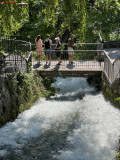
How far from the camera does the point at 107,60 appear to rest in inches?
630

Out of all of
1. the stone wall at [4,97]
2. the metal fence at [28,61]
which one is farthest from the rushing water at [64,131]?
the metal fence at [28,61]

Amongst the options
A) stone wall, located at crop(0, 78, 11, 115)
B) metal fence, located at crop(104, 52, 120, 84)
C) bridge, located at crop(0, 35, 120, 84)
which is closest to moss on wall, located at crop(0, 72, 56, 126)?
stone wall, located at crop(0, 78, 11, 115)

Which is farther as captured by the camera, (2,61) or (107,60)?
(107,60)

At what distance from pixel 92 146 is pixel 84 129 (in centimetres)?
163

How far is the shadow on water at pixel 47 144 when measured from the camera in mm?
10250

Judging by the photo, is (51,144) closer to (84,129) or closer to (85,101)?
(84,129)

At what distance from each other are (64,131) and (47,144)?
129 cm

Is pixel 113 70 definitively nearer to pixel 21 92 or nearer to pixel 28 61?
pixel 21 92

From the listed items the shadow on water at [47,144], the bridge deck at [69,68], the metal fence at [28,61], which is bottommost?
the shadow on water at [47,144]

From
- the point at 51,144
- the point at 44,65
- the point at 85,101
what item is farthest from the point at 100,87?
the point at 51,144

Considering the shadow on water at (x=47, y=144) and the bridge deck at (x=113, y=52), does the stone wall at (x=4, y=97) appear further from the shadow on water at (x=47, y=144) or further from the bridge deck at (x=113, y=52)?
the bridge deck at (x=113, y=52)

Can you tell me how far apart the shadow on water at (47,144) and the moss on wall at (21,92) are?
5.79 ft

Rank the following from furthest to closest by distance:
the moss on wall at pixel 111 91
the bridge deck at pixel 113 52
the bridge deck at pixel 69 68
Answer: the bridge deck at pixel 113 52
the bridge deck at pixel 69 68
the moss on wall at pixel 111 91

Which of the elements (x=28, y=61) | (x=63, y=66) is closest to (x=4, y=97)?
(x=28, y=61)
